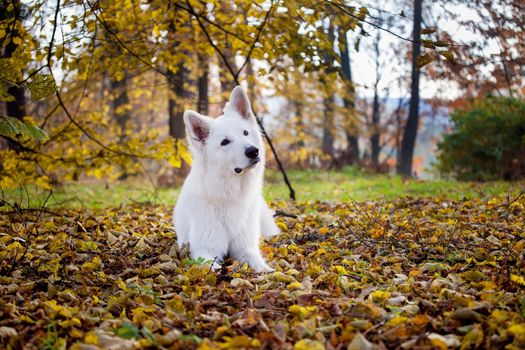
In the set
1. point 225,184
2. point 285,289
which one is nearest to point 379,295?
point 285,289

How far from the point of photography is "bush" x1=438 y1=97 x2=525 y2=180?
1062cm

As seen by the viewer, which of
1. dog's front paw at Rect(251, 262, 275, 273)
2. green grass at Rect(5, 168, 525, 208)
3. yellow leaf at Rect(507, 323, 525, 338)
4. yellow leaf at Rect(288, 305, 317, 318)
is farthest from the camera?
green grass at Rect(5, 168, 525, 208)

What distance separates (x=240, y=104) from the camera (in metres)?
4.42

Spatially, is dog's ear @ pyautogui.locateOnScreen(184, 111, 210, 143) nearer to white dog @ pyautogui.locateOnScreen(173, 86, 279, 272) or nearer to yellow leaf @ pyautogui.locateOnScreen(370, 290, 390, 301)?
white dog @ pyautogui.locateOnScreen(173, 86, 279, 272)

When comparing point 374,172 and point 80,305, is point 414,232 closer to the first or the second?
point 80,305

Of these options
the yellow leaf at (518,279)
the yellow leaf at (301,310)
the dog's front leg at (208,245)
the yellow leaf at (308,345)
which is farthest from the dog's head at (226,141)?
the yellow leaf at (518,279)

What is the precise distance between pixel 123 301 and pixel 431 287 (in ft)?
6.68

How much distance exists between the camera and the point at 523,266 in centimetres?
339

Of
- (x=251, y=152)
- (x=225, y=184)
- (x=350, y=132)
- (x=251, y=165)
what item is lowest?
(x=225, y=184)

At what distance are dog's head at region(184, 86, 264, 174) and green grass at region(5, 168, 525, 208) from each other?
163 centimetres

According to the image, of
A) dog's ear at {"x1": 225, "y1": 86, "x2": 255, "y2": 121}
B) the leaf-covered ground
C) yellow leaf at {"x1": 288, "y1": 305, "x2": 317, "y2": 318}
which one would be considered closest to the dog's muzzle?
dog's ear at {"x1": 225, "y1": 86, "x2": 255, "y2": 121}

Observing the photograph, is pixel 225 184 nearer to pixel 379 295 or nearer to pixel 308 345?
pixel 379 295

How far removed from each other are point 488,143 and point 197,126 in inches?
360

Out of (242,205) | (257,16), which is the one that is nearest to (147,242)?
(242,205)
